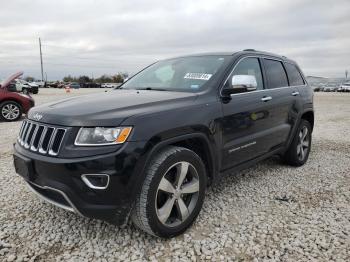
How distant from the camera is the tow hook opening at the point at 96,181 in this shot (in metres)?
2.36

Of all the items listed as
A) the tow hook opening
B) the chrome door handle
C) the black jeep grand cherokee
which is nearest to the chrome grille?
the black jeep grand cherokee

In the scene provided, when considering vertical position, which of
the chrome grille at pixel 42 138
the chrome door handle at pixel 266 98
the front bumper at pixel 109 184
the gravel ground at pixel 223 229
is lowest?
the gravel ground at pixel 223 229

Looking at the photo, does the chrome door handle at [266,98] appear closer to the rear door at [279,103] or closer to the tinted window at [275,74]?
the rear door at [279,103]

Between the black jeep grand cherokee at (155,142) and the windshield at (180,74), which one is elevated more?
the windshield at (180,74)

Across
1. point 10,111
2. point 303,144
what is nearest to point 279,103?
point 303,144

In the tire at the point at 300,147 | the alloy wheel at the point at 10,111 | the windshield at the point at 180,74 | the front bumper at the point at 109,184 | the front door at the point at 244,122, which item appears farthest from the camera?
the alloy wheel at the point at 10,111

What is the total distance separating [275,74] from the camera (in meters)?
4.51

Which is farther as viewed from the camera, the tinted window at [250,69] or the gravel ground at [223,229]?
the tinted window at [250,69]

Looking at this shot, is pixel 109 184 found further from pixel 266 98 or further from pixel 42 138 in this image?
pixel 266 98

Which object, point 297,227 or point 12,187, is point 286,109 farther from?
point 12,187

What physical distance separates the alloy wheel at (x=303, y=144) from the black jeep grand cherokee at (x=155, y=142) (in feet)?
4.09

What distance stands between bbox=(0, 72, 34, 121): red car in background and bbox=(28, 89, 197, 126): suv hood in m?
8.01

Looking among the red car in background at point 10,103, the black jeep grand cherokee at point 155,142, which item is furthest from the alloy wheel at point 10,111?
the black jeep grand cherokee at point 155,142

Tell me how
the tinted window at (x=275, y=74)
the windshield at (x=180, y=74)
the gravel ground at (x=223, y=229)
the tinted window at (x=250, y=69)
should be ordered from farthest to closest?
the tinted window at (x=275, y=74) < the tinted window at (x=250, y=69) < the windshield at (x=180, y=74) < the gravel ground at (x=223, y=229)
